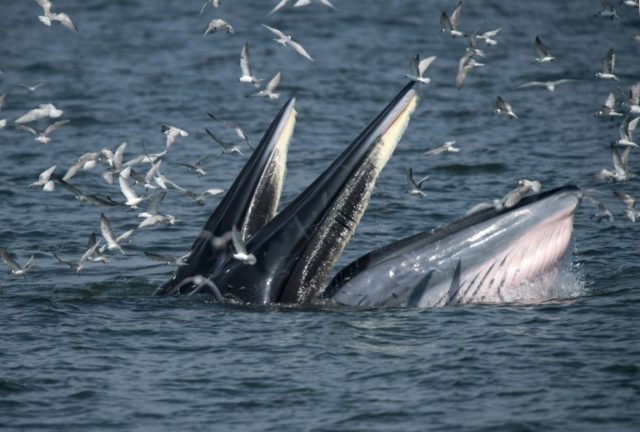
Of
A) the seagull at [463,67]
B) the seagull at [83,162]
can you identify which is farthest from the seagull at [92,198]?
the seagull at [463,67]

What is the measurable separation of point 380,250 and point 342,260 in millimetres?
4069

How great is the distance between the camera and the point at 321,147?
2819 cm

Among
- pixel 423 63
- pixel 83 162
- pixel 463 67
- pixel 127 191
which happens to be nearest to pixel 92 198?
pixel 127 191

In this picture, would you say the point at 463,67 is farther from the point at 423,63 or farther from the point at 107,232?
the point at 107,232

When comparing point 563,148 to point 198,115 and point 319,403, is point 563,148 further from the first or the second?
point 319,403

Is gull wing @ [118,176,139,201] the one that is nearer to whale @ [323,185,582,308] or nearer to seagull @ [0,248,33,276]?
seagull @ [0,248,33,276]

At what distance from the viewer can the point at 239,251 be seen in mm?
14883

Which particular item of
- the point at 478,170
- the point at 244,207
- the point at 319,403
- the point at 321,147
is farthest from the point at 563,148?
the point at 319,403

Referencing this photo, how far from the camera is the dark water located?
13.3 metres

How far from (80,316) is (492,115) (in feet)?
53.9

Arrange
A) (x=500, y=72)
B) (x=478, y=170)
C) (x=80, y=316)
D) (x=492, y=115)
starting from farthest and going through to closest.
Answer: (x=500, y=72)
(x=492, y=115)
(x=478, y=170)
(x=80, y=316)

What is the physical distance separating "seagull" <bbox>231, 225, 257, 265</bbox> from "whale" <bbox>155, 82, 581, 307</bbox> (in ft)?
0.18

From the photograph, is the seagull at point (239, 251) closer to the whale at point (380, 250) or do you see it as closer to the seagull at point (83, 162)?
the whale at point (380, 250)

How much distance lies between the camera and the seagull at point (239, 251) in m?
14.9
